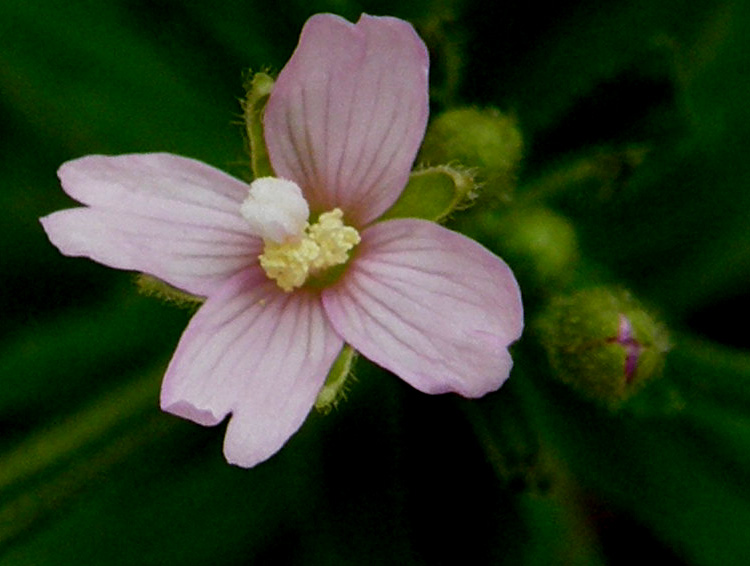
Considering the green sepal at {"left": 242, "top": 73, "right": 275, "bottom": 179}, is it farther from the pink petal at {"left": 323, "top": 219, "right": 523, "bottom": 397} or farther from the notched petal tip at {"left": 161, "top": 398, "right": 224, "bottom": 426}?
the notched petal tip at {"left": 161, "top": 398, "right": 224, "bottom": 426}

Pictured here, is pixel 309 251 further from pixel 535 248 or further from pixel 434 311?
pixel 535 248

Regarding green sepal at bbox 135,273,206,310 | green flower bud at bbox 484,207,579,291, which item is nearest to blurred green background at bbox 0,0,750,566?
green flower bud at bbox 484,207,579,291

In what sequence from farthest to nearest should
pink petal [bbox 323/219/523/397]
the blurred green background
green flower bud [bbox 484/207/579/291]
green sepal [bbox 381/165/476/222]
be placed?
the blurred green background → green flower bud [bbox 484/207/579/291] → green sepal [bbox 381/165/476/222] → pink petal [bbox 323/219/523/397]

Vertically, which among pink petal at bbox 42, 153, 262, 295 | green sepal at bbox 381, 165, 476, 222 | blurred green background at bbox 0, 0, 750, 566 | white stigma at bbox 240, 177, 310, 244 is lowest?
blurred green background at bbox 0, 0, 750, 566

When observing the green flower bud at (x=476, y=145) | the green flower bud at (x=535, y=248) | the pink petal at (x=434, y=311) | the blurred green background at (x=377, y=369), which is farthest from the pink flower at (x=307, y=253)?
the blurred green background at (x=377, y=369)

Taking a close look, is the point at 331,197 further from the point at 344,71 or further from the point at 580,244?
the point at 580,244

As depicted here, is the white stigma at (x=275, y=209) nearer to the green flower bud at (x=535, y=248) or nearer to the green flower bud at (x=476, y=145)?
the green flower bud at (x=476, y=145)

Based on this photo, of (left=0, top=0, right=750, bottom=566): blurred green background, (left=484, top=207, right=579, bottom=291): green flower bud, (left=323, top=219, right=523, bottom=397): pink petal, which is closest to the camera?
(left=323, top=219, right=523, bottom=397): pink petal
